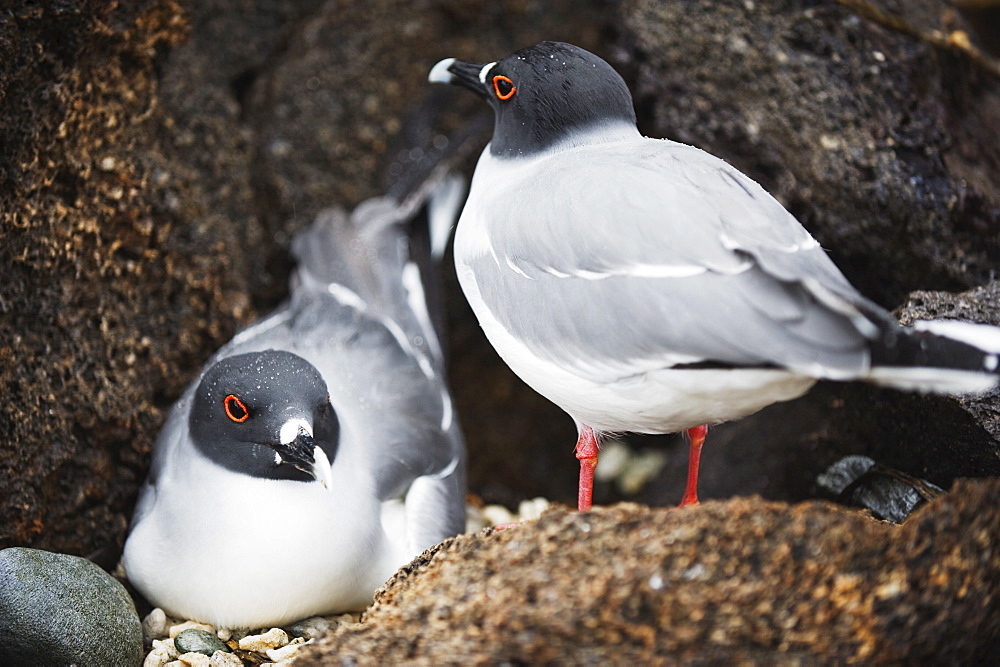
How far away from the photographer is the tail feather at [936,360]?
2.44 m

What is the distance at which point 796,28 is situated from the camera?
4.30 metres

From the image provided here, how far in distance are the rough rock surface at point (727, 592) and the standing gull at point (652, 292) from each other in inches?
15.0

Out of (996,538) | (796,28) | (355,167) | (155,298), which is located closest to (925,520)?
(996,538)

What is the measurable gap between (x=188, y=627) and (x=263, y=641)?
320 millimetres

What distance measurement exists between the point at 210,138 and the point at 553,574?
3469mm

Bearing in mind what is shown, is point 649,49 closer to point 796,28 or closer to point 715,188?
point 796,28

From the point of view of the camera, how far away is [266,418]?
3422mm

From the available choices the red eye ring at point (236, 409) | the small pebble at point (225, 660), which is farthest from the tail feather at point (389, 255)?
the small pebble at point (225, 660)

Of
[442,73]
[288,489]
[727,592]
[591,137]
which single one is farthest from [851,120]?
[288,489]

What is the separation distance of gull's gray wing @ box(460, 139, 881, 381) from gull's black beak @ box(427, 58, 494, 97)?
736mm

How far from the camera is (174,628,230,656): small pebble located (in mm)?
3424

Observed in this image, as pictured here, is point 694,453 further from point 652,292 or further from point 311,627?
point 311,627

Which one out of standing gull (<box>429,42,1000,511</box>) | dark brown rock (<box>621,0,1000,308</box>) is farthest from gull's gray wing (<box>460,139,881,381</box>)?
dark brown rock (<box>621,0,1000,308</box>)

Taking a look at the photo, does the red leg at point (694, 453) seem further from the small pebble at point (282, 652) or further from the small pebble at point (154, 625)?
the small pebble at point (154, 625)
